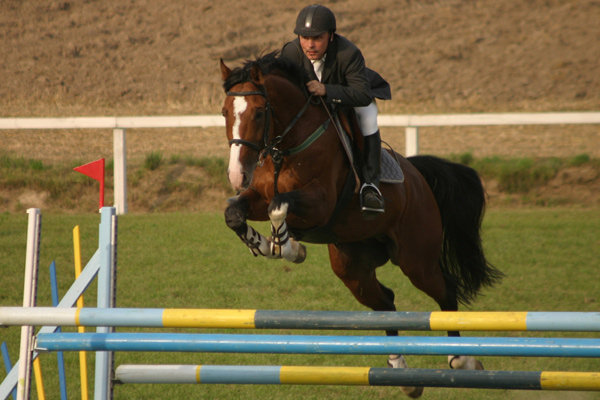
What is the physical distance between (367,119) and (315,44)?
520mm

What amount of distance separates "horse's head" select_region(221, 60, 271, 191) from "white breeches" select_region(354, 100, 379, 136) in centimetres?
73

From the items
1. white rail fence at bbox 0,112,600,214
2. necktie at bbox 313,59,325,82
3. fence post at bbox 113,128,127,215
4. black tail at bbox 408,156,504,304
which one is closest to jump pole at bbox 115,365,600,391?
necktie at bbox 313,59,325,82

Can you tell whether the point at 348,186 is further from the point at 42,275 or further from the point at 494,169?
the point at 494,169

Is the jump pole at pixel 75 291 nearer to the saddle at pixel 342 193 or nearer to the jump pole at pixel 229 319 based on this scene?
the jump pole at pixel 229 319

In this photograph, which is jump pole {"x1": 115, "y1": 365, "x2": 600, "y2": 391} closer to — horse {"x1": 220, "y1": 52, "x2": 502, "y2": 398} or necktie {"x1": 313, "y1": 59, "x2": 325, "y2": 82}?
horse {"x1": 220, "y1": 52, "x2": 502, "y2": 398}

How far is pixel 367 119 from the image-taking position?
12.7 feet

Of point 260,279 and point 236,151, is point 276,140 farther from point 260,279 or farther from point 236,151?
point 260,279

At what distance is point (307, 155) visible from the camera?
358 centimetres

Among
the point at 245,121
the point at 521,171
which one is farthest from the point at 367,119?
the point at 521,171

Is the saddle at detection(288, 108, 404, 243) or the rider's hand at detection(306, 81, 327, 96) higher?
the rider's hand at detection(306, 81, 327, 96)

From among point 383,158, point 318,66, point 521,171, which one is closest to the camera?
point 318,66

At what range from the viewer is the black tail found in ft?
15.6

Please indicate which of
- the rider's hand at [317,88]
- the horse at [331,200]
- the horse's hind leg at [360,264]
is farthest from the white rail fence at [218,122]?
the rider's hand at [317,88]

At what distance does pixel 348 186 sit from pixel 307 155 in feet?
1.14
